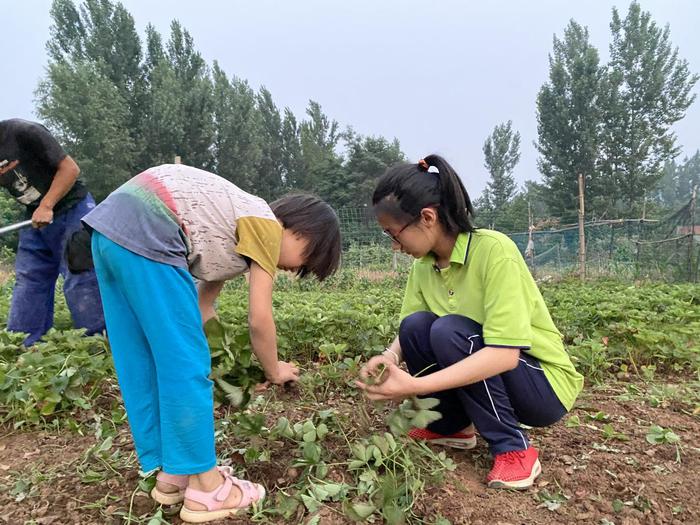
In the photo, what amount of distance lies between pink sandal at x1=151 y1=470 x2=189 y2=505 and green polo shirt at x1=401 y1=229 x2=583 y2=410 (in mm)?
940

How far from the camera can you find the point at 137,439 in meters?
1.43

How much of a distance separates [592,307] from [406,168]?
2.74 m

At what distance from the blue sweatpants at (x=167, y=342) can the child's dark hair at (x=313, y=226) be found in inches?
16.1

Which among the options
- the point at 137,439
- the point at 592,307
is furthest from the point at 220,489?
the point at 592,307

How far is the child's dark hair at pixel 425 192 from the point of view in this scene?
1.55 meters

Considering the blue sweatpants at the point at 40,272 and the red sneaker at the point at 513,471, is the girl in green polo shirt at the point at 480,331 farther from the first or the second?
the blue sweatpants at the point at 40,272

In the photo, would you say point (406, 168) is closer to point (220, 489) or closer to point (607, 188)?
point (220, 489)

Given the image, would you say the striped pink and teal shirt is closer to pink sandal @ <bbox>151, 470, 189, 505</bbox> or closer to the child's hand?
the child's hand

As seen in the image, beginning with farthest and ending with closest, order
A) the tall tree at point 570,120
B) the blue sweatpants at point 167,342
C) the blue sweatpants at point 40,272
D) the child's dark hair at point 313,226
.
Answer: the tall tree at point 570,120 → the blue sweatpants at point 40,272 → the child's dark hair at point 313,226 → the blue sweatpants at point 167,342

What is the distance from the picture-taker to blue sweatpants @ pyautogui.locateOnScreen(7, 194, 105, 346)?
9.89 feet

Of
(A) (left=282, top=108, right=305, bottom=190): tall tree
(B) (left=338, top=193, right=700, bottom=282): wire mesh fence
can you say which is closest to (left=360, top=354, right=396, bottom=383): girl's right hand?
(B) (left=338, top=193, right=700, bottom=282): wire mesh fence

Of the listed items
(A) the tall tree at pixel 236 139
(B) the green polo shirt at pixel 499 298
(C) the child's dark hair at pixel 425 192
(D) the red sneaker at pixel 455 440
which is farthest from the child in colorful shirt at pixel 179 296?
(A) the tall tree at pixel 236 139

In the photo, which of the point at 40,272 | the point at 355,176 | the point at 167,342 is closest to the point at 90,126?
the point at 355,176

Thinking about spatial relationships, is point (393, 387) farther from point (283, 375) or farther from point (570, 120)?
point (570, 120)
